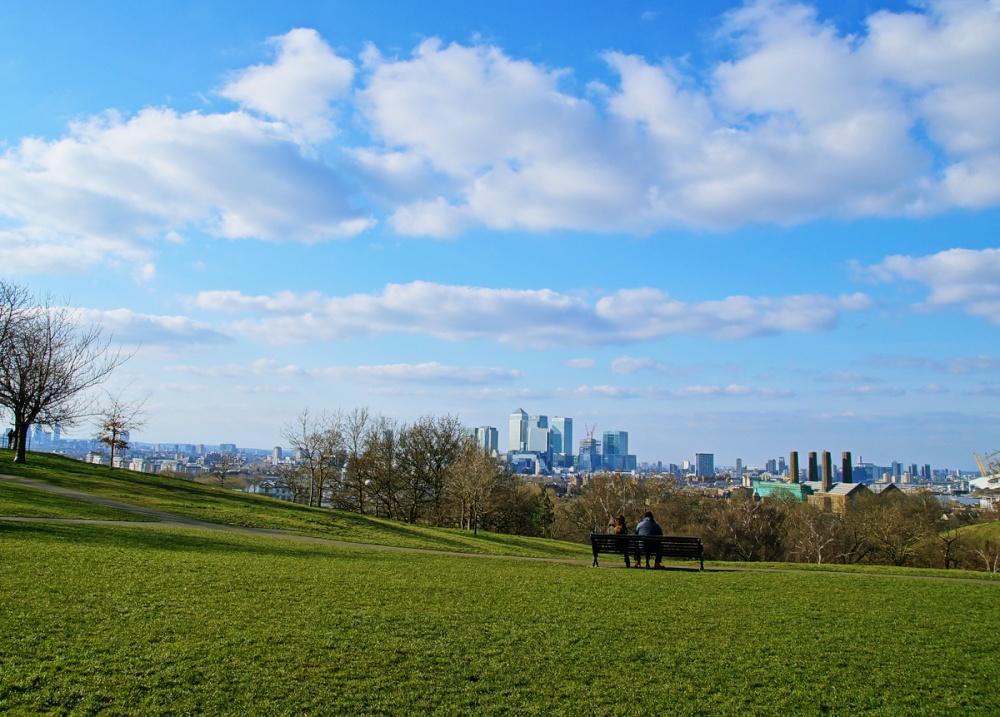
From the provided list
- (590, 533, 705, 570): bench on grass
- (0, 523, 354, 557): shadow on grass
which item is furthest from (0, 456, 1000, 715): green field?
(590, 533, 705, 570): bench on grass

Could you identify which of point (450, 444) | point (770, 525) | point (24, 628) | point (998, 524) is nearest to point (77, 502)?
point (24, 628)

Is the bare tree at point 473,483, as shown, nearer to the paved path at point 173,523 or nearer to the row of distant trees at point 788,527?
the row of distant trees at point 788,527

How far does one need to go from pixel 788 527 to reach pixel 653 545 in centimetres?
3921

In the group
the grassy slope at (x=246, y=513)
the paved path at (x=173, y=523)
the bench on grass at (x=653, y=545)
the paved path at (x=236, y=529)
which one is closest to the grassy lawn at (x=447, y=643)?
the bench on grass at (x=653, y=545)

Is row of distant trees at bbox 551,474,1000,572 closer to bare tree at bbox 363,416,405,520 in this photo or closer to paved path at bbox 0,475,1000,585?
bare tree at bbox 363,416,405,520

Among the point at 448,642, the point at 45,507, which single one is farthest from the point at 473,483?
the point at 448,642

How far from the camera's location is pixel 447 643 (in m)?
8.24

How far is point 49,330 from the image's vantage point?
121ft

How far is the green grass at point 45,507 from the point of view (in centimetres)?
1892

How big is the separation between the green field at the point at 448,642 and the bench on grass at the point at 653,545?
3.33 meters

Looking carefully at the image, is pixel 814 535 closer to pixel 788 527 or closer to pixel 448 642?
pixel 788 527

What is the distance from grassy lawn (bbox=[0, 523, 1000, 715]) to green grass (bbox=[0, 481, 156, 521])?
7.02 meters

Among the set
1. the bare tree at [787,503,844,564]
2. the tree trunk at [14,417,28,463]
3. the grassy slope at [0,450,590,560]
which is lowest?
the bare tree at [787,503,844,564]

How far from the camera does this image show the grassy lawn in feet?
21.3
